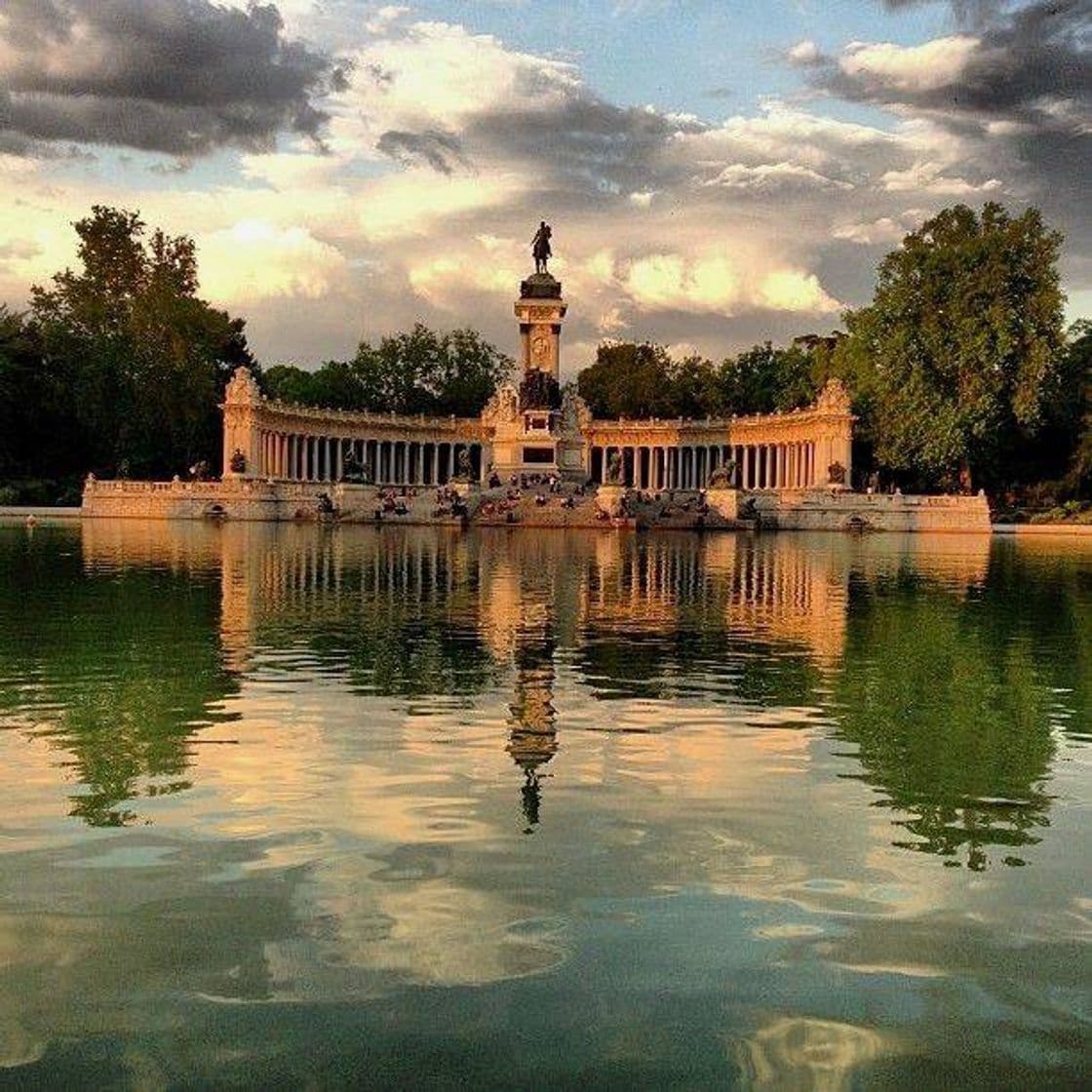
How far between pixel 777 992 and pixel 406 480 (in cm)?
10457

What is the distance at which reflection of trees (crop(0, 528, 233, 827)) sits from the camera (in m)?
11.2

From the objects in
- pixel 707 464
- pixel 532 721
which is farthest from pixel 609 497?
pixel 532 721

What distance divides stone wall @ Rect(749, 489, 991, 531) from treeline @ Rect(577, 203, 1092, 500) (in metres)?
4.20

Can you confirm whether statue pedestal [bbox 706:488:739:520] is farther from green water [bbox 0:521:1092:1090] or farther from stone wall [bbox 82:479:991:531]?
green water [bbox 0:521:1092:1090]

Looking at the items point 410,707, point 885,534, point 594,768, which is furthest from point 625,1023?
point 885,534

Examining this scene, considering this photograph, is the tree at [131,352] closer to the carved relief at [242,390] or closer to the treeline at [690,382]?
the carved relief at [242,390]

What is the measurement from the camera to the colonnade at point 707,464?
9412 cm

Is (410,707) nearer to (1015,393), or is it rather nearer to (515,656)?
(515,656)

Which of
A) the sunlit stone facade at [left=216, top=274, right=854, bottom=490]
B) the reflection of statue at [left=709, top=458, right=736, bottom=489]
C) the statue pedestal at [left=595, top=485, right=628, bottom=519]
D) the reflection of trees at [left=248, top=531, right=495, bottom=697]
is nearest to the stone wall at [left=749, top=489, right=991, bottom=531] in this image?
the reflection of statue at [left=709, top=458, right=736, bottom=489]

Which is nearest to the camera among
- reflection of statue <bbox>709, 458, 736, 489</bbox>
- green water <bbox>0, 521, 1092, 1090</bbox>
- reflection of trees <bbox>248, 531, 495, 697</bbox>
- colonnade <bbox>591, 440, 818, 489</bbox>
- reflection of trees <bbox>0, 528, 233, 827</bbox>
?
green water <bbox>0, 521, 1092, 1090</bbox>

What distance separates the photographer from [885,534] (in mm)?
72438

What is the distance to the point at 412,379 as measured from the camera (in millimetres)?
124062

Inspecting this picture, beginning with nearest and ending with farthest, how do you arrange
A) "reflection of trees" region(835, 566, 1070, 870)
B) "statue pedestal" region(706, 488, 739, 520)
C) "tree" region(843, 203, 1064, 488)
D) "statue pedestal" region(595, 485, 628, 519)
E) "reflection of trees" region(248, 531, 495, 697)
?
"reflection of trees" region(835, 566, 1070, 870) → "reflection of trees" region(248, 531, 495, 697) → "statue pedestal" region(595, 485, 628, 519) → "statue pedestal" region(706, 488, 739, 520) → "tree" region(843, 203, 1064, 488)

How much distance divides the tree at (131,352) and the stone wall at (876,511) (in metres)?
41.7
